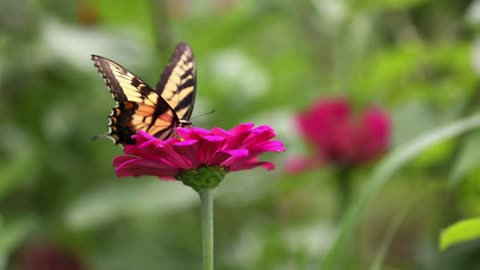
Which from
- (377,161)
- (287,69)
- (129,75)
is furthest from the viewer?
(287,69)

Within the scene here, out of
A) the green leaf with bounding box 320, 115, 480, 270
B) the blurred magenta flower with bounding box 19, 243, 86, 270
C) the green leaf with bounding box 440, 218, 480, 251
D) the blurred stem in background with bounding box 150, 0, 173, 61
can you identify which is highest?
the blurred stem in background with bounding box 150, 0, 173, 61

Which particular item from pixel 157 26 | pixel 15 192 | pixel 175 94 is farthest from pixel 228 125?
pixel 175 94

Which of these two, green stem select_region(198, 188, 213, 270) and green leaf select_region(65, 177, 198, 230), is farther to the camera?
green leaf select_region(65, 177, 198, 230)

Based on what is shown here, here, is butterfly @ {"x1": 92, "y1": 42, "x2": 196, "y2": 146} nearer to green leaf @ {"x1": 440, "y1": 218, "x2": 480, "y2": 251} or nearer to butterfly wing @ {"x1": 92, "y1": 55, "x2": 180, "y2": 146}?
butterfly wing @ {"x1": 92, "y1": 55, "x2": 180, "y2": 146}

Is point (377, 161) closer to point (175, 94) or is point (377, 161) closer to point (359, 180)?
point (359, 180)

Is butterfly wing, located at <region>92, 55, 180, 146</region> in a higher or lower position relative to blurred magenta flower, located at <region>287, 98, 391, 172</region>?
lower

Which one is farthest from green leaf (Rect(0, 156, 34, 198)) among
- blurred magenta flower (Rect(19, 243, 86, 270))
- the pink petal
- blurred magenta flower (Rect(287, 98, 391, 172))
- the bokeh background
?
the pink petal
